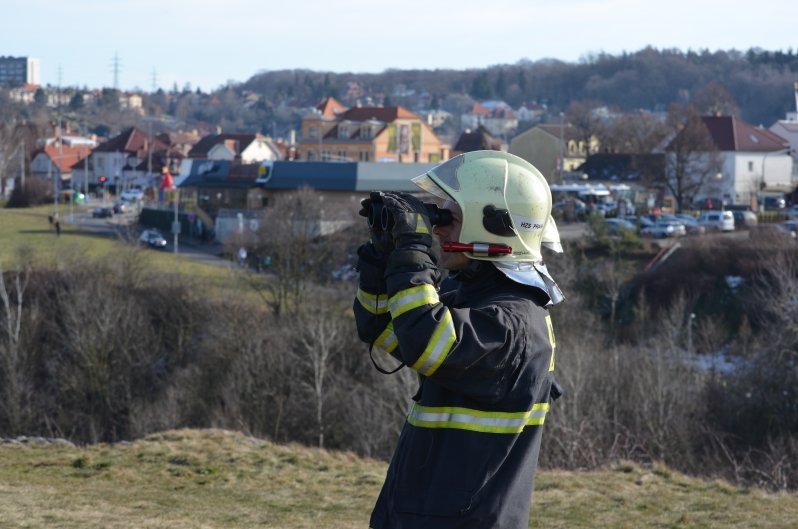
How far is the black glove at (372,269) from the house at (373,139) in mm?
69783

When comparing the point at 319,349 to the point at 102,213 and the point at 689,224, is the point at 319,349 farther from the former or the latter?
the point at 102,213

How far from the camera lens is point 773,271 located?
33312 mm

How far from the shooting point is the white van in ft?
161

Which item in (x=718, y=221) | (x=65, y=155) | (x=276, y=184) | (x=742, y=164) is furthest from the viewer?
(x=65, y=155)

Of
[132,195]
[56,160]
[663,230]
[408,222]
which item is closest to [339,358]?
[663,230]

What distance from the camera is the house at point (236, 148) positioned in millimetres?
84438

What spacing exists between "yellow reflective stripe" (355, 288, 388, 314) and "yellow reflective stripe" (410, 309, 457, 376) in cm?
33

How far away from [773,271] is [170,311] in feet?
59.7

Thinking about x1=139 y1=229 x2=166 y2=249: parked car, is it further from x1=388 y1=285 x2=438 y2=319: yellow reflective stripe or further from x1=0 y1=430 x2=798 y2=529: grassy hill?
x1=388 y1=285 x2=438 y2=319: yellow reflective stripe

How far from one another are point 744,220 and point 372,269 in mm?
51042

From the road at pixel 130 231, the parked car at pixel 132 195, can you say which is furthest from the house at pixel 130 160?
the road at pixel 130 231

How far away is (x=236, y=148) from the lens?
8556cm

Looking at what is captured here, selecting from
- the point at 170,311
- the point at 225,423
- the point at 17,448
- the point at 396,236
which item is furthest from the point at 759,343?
the point at 396,236

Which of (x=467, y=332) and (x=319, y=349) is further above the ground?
(x=467, y=332)
